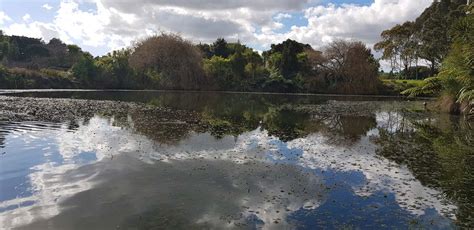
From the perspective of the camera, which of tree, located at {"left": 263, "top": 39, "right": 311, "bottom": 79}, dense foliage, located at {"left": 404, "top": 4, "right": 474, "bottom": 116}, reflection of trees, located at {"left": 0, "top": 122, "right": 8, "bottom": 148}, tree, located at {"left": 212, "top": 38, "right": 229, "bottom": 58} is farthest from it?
tree, located at {"left": 212, "top": 38, "right": 229, "bottom": 58}

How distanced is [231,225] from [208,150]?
7.80m

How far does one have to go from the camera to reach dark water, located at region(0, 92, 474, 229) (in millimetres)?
8336

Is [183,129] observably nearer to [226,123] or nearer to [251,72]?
[226,123]

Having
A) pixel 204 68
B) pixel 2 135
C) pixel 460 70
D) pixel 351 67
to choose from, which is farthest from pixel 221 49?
pixel 2 135

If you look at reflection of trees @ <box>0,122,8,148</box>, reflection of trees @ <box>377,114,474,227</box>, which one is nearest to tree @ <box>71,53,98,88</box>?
reflection of trees @ <box>0,122,8,148</box>

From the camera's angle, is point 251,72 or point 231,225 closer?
point 231,225

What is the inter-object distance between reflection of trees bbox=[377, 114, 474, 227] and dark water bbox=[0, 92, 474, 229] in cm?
5

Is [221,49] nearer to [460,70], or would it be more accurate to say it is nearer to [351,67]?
[351,67]

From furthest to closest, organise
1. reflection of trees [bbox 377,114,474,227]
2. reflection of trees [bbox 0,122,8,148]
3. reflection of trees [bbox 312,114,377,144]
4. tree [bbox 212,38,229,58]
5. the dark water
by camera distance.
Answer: tree [bbox 212,38,229,58], reflection of trees [bbox 312,114,377,144], reflection of trees [bbox 0,122,8,148], reflection of trees [bbox 377,114,474,227], the dark water

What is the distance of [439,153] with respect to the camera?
16.3 meters

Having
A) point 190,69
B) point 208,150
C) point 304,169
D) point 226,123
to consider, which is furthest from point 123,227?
point 190,69

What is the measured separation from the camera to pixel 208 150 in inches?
615

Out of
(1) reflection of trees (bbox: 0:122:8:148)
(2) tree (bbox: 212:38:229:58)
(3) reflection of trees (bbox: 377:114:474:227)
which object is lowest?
(3) reflection of trees (bbox: 377:114:474:227)

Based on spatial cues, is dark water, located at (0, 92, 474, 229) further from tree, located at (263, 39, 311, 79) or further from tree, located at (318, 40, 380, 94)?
tree, located at (263, 39, 311, 79)
